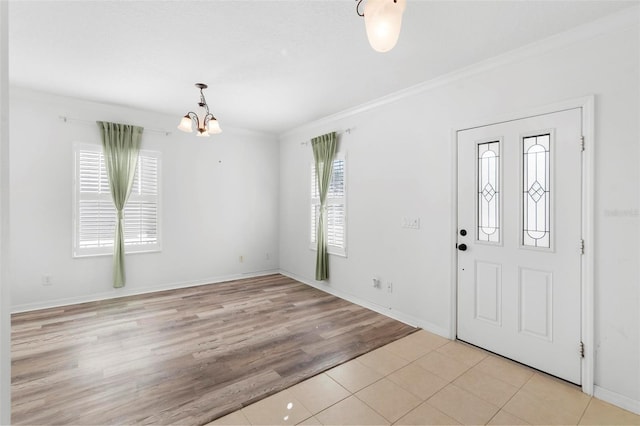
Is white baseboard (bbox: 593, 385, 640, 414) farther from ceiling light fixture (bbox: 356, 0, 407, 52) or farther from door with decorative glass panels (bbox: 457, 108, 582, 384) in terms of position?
ceiling light fixture (bbox: 356, 0, 407, 52)

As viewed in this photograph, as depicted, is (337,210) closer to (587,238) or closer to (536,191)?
(536,191)

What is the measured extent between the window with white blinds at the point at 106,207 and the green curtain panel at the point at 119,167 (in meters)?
0.11

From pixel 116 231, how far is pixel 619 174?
5.67 meters

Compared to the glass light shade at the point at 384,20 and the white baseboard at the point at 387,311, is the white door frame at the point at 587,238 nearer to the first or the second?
the white baseboard at the point at 387,311

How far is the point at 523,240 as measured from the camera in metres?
2.73

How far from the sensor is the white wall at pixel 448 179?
2.18 metres

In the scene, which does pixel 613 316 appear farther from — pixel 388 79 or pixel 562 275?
pixel 388 79

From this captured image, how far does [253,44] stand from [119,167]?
3030 mm

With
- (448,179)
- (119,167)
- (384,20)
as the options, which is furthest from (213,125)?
(448,179)

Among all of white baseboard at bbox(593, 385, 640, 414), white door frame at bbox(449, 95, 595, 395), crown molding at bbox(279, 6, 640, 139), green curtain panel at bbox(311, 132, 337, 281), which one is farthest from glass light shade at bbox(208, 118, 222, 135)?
white baseboard at bbox(593, 385, 640, 414)

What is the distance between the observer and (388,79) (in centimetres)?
336

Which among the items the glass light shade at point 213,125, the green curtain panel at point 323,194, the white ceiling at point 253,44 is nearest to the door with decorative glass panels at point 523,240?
the white ceiling at point 253,44

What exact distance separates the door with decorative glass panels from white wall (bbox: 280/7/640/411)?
5.7 inches

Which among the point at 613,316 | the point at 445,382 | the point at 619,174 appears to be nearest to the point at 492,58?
the point at 619,174
